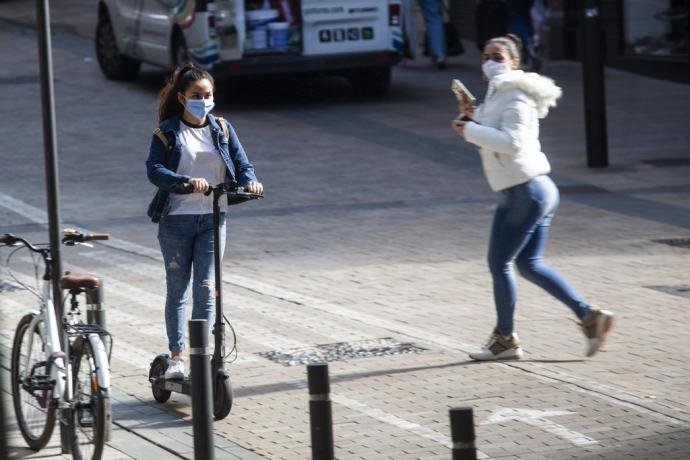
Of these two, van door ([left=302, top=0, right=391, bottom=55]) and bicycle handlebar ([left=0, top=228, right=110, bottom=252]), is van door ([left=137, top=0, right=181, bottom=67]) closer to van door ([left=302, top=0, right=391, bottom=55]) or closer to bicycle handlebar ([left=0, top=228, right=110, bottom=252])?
van door ([left=302, top=0, right=391, bottom=55])

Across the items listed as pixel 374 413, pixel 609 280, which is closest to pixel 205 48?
pixel 609 280

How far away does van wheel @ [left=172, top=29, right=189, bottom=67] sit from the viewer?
20044mm

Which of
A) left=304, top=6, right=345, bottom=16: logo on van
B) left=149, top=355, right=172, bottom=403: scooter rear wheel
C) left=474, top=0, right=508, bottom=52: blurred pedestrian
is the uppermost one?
left=304, top=6, right=345, bottom=16: logo on van

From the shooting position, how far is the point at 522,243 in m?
8.47

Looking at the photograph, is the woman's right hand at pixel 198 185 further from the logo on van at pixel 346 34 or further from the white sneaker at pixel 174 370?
the logo on van at pixel 346 34

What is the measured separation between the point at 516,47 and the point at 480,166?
7.83 metres

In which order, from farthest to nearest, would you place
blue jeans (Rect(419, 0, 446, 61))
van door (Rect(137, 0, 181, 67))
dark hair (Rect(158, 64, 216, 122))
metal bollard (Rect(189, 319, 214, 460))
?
blue jeans (Rect(419, 0, 446, 61)) < van door (Rect(137, 0, 181, 67)) < dark hair (Rect(158, 64, 216, 122)) < metal bollard (Rect(189, 319, 214, 460))

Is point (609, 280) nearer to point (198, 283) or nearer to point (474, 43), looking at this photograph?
point (198, 283)

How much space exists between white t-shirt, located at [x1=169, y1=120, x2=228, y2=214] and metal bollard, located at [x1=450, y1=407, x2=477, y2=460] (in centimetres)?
322

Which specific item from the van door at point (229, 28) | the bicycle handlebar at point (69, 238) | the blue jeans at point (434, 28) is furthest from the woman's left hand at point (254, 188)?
the blue jeans at point (434, 28)

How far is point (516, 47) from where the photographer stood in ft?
28.4

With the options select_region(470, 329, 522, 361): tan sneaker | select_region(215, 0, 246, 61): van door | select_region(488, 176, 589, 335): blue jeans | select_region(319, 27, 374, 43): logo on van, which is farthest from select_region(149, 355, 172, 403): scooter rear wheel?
select_region(319, 27, 374, 43): logo on van

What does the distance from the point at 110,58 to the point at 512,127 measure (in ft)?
49.7

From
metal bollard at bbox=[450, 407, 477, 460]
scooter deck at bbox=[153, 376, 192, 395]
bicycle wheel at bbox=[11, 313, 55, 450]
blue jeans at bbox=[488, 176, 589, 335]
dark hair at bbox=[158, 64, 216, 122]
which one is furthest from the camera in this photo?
blue jeans at bbox=[488, 176, 589, 335]
